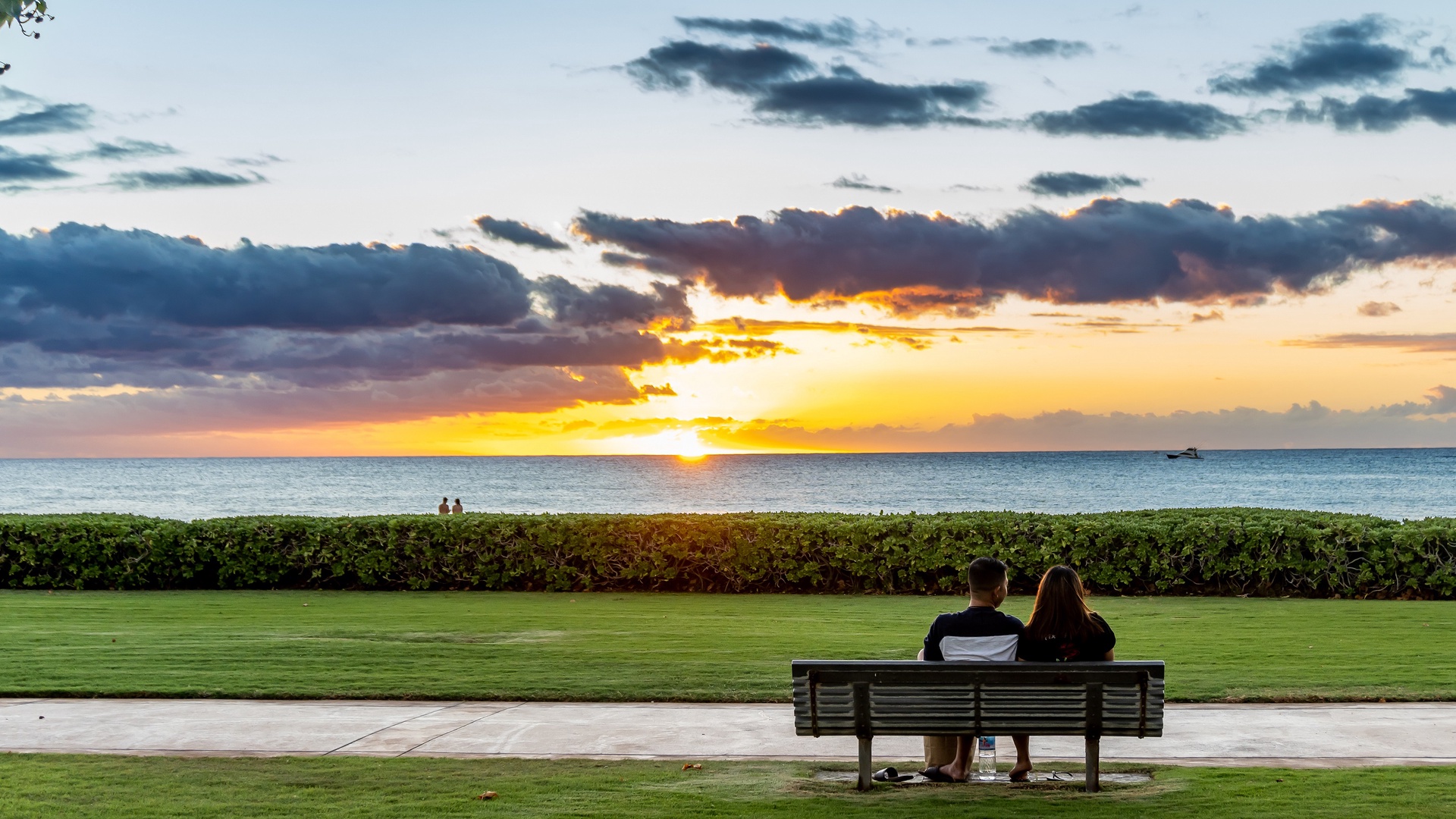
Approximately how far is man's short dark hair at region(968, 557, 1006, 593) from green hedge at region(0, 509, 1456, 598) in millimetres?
12198

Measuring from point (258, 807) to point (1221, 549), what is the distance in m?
15.8

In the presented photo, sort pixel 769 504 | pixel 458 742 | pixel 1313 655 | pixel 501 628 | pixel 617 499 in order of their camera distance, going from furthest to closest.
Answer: pixel 617 499, pixel 769 504, pixel 501 628, pixel 1313 655, pixel 458 742

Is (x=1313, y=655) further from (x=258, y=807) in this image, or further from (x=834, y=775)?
(x=258, y=807)

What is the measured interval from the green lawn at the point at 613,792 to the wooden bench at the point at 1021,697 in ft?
1.29

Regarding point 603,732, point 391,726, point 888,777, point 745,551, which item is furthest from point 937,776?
point 745,551

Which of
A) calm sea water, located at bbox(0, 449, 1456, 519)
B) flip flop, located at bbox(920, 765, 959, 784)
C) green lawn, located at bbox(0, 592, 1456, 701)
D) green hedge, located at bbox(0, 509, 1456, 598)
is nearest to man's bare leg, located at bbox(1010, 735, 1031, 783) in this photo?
flip flop, located at bbox(920, 765, 959, 784)

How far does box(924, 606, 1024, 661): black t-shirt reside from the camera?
24.1 ft

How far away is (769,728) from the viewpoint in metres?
9.27

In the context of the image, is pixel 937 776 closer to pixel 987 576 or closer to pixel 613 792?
pixel 987 576

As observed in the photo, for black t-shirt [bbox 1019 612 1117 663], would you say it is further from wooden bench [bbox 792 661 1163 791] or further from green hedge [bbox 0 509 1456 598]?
green hedge [bbox 0 509 1456 598]

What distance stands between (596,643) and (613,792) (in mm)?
6583

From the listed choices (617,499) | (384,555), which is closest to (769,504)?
(617,499)

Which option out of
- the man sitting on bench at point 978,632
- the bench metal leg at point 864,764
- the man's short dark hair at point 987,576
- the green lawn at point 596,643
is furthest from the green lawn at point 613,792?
the green lawn at point 596,643

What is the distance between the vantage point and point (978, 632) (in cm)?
737
